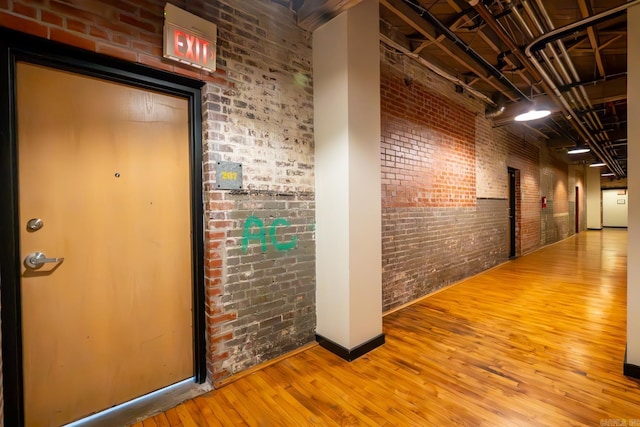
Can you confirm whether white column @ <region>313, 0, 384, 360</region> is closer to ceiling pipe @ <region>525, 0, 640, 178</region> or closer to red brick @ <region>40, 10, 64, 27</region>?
ceiling pipe @ <region>525, 0, 640, 178</region>

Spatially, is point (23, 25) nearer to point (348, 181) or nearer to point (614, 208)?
point (348, 181)

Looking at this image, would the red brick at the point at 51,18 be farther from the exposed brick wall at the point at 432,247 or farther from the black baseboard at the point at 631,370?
the black baseboard at the point at 631,370

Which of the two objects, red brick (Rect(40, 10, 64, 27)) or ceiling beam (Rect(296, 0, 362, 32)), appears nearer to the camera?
red brick (Rect(40, 10, 64, 27))

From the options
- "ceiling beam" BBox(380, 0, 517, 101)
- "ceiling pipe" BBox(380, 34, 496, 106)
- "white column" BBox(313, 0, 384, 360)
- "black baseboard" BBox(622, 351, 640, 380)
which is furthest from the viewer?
"ceiling pipe" BBox(380, 34, 496, 106)

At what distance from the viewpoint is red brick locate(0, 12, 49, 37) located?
141cm

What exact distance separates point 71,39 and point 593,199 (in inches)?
822

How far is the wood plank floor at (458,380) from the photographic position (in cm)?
173

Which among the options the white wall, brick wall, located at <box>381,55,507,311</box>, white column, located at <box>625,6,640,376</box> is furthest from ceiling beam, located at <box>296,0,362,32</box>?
the white wall

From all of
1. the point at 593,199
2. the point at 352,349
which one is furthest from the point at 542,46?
the point at 593,199

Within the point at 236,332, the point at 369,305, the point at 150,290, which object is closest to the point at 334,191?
the point at 369,305

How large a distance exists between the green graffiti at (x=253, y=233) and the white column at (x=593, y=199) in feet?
63.0

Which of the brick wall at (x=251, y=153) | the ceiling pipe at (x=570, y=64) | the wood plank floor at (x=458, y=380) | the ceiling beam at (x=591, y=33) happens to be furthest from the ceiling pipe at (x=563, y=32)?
the wood plank floor at (x=458, y=380)

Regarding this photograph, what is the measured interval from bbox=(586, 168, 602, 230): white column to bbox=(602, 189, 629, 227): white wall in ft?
6.45

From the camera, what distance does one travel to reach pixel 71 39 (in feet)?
5.17
